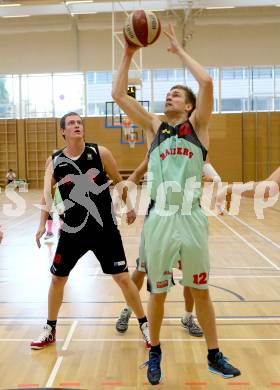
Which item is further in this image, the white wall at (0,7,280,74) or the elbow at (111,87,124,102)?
the white wall at (0,7,280,74)

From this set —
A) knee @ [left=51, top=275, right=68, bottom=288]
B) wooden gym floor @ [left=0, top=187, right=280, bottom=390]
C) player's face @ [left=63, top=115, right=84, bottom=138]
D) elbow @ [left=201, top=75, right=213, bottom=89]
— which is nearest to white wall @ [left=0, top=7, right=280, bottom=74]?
wooden gym floor @ [left=0, top=187, right=280, bottom=390]

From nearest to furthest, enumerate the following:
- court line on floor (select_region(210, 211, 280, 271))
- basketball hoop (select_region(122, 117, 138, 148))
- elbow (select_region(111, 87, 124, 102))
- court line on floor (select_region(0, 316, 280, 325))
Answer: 1. elbow (select_region(111, 87, 124, 102))
2. court line on floor (select_region(0, 316, 280, 325))
3. court line on floor (select_region(210, 211, 280, 271))
4. basketball hoop (select_region(122, 117, 138, 148))

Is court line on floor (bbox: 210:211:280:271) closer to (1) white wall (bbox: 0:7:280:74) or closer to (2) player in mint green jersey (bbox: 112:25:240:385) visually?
(2) player in mint green jersey (bbox: 112:25:240:385)

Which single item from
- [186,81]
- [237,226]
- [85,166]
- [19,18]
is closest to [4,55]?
[19,18]

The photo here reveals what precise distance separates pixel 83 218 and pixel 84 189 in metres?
0.26

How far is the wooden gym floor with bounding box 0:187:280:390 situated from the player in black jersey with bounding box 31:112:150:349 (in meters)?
0.31

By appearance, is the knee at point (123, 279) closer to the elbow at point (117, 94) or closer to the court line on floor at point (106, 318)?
the court line on floor at point (106, 318)

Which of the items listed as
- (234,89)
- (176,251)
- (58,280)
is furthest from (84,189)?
(234,89)

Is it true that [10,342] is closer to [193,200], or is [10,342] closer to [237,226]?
[193,200]

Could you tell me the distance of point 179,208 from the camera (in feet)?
11.4

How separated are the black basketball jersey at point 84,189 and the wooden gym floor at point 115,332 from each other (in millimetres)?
1143

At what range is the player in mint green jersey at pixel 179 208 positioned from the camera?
3402mm

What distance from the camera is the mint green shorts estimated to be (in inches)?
133

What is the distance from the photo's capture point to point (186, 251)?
11.1ft
